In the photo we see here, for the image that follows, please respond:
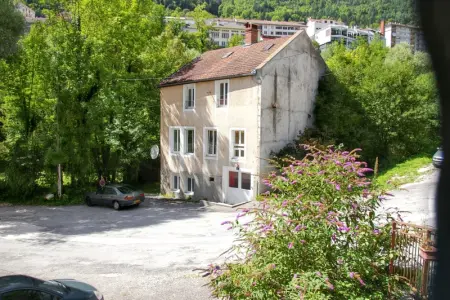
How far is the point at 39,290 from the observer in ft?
27.8

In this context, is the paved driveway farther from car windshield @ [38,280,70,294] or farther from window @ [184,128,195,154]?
window @ [184,128,195,154]

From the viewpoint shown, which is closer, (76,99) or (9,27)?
(9,27)

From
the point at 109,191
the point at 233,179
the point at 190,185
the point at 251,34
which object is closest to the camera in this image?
the point at 109,191

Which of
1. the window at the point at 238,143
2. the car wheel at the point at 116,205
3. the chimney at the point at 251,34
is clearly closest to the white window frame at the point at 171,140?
the window at the point at 238,143

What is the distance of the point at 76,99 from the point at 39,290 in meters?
20.3

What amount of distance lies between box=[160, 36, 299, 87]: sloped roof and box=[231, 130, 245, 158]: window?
3493 mm

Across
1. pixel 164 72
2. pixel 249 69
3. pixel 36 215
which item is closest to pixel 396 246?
pixel 249 69

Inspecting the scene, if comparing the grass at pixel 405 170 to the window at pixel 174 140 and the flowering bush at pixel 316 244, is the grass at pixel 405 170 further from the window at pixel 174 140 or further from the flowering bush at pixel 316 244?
the flowering bush at pixel 316 244

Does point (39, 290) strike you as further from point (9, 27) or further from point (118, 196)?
point (9, 27)

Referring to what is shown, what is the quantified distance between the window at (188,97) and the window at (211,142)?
232 centimetres

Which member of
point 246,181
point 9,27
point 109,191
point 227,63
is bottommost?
point 109,191

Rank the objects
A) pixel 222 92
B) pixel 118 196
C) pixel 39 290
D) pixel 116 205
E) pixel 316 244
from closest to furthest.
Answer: pixel 316 244
pixel 39 290
pixel 118 196
pixel 116 205
pixel 222 92

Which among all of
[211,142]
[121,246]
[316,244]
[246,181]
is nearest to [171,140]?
[211,142]

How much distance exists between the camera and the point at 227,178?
2566 cm
